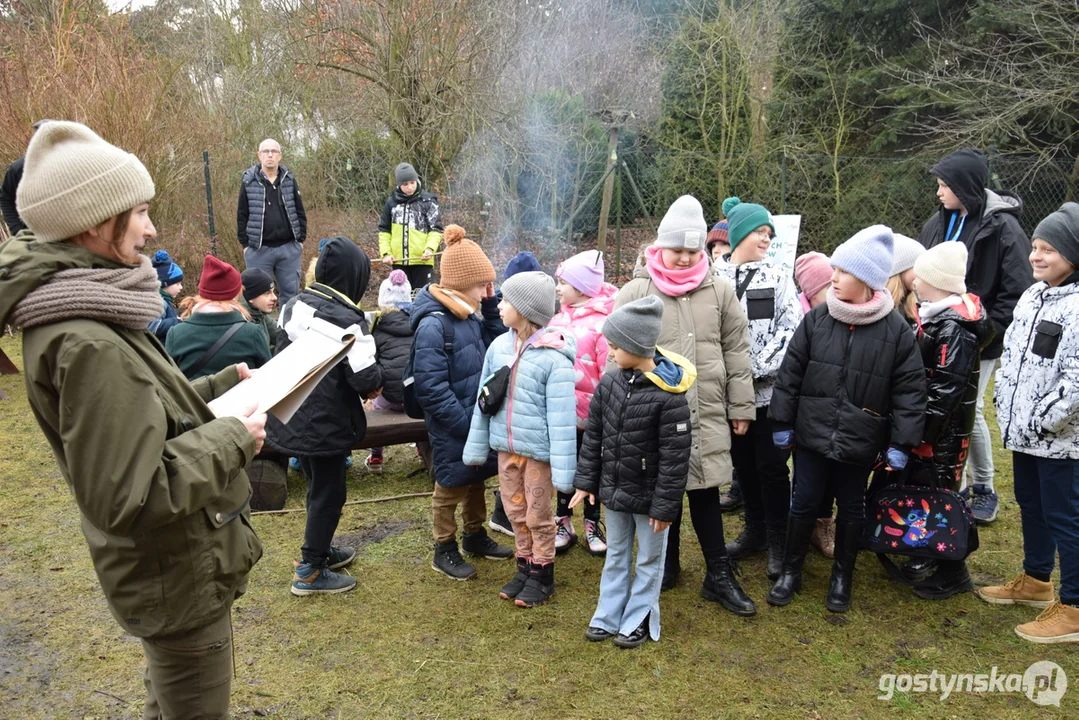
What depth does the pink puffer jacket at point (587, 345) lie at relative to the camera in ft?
15.0

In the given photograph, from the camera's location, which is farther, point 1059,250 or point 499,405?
point 499,405

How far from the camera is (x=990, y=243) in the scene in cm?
501

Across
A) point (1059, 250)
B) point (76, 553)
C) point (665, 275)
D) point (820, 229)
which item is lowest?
point (76, 553)

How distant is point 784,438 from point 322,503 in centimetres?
236

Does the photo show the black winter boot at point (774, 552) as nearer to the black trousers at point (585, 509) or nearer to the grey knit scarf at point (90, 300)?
the black trousers at point (585, 509)

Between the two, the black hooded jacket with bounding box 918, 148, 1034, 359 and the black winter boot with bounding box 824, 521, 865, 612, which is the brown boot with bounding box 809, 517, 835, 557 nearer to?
the black winter boot with bounding box 824, 521, 865, 612

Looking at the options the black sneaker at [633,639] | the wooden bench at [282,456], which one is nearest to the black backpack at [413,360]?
the wooden bench at [282,456]

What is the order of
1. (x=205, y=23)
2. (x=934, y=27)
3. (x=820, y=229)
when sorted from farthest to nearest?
(x=205, y=23) < (x=820, y=229) < (x=934, y=27)

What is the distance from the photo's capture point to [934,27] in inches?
466

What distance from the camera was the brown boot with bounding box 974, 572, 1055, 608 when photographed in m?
4.10

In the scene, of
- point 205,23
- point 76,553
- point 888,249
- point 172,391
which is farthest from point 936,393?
point 205,23

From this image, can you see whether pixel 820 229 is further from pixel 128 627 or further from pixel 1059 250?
pixel 128 627

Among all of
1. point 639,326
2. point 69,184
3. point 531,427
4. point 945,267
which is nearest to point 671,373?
point 639,326

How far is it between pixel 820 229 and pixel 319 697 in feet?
36.1
